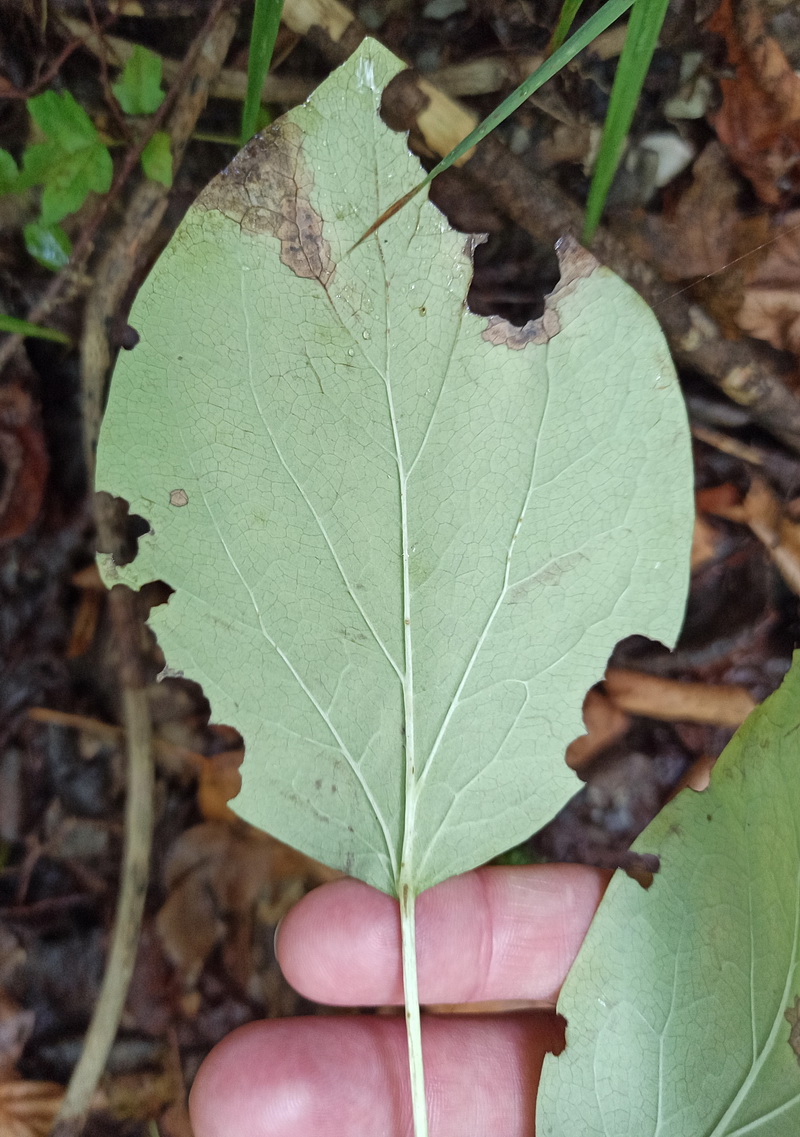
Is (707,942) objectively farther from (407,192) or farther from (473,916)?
(407,192)

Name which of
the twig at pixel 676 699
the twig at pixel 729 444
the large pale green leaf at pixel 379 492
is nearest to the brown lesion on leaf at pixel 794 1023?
Answer: the large pale green leaf at pixel 379 492

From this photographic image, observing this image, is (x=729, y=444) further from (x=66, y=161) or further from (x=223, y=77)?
(x=66, y=161)

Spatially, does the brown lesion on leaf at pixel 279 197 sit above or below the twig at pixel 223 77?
below

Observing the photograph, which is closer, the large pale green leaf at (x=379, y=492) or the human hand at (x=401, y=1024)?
the large pale green leaf at (x=379, y=492)

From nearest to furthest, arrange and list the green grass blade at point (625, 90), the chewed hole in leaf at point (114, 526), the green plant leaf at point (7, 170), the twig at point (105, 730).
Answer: the green grass blade at point (625, 90) < the green plant leaf at point (7, 170) < the chewed hole in leaf at point (114, 526) < the twig at point (105, 730)

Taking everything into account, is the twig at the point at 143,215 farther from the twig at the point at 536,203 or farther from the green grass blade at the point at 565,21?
the green grass blade at the point at 565,21

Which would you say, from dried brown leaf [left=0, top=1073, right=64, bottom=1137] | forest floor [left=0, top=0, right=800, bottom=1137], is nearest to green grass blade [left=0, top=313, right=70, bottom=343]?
forest floor [left=0, top=0, right=800, bottom=1137]

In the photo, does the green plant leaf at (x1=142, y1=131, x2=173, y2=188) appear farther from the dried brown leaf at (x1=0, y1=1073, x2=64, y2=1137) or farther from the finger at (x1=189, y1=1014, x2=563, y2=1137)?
the dried brown leaf at (x1=0, y1=1073, x2=64, y2=1137)
